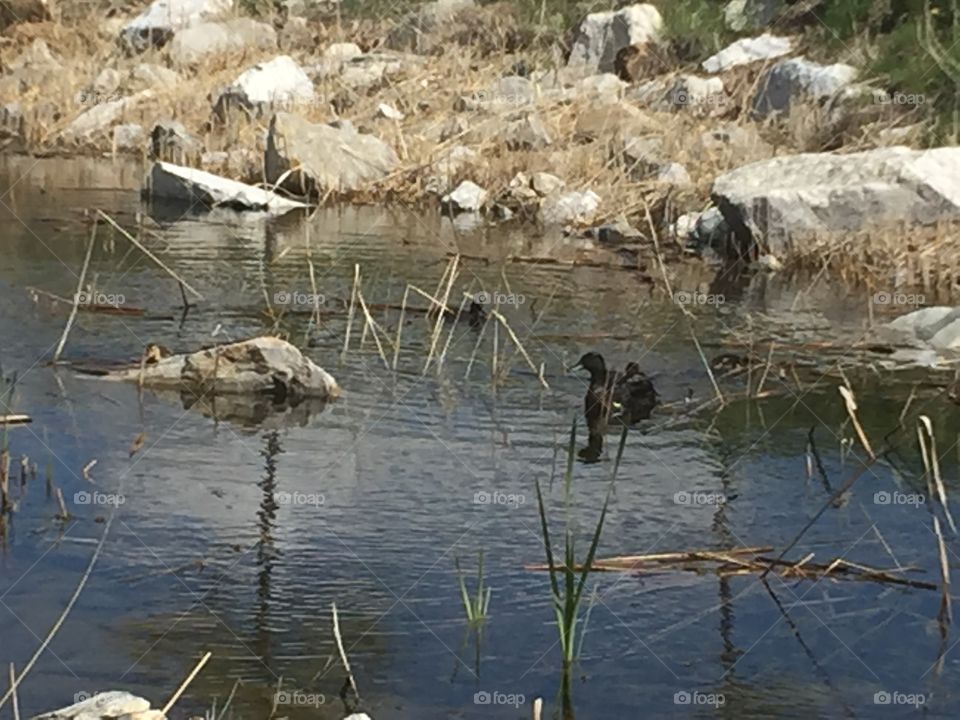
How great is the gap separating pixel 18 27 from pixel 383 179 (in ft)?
27.4

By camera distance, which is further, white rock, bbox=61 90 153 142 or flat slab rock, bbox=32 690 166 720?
white rock, bbox=61 90 153 142

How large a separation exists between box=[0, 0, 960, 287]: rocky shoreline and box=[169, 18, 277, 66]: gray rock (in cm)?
3

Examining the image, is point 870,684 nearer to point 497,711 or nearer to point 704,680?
point 704,680

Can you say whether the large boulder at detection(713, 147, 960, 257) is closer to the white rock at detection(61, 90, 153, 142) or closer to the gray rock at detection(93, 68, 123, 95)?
the white rock at detection(61, 90, 153, 142)

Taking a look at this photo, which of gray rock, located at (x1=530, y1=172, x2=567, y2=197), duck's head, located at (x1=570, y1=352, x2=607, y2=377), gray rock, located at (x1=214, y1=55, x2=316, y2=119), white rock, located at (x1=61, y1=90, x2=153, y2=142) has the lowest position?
duck's head, located at (x1=570, y1=352, x2=607, y2=377)

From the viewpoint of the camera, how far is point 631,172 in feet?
46.0

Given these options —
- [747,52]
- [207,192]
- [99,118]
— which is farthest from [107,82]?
[747,52]

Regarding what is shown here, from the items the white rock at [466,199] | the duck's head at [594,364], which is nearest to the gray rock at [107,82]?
the white rock at [466,199]

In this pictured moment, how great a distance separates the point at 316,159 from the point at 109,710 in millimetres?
10410

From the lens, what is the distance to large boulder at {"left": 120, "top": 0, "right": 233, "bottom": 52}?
20.1 meters

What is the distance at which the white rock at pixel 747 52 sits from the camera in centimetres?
1752

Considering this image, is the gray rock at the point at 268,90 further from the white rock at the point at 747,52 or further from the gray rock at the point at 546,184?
the white rock at the point at 747,52

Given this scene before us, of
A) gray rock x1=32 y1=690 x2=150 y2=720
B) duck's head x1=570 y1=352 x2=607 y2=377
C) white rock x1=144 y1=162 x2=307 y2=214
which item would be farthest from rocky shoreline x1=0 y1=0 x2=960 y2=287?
gray rock x1=32 y1=690 x2=150 y2=720

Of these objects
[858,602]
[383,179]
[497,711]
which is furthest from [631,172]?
[497,711]
